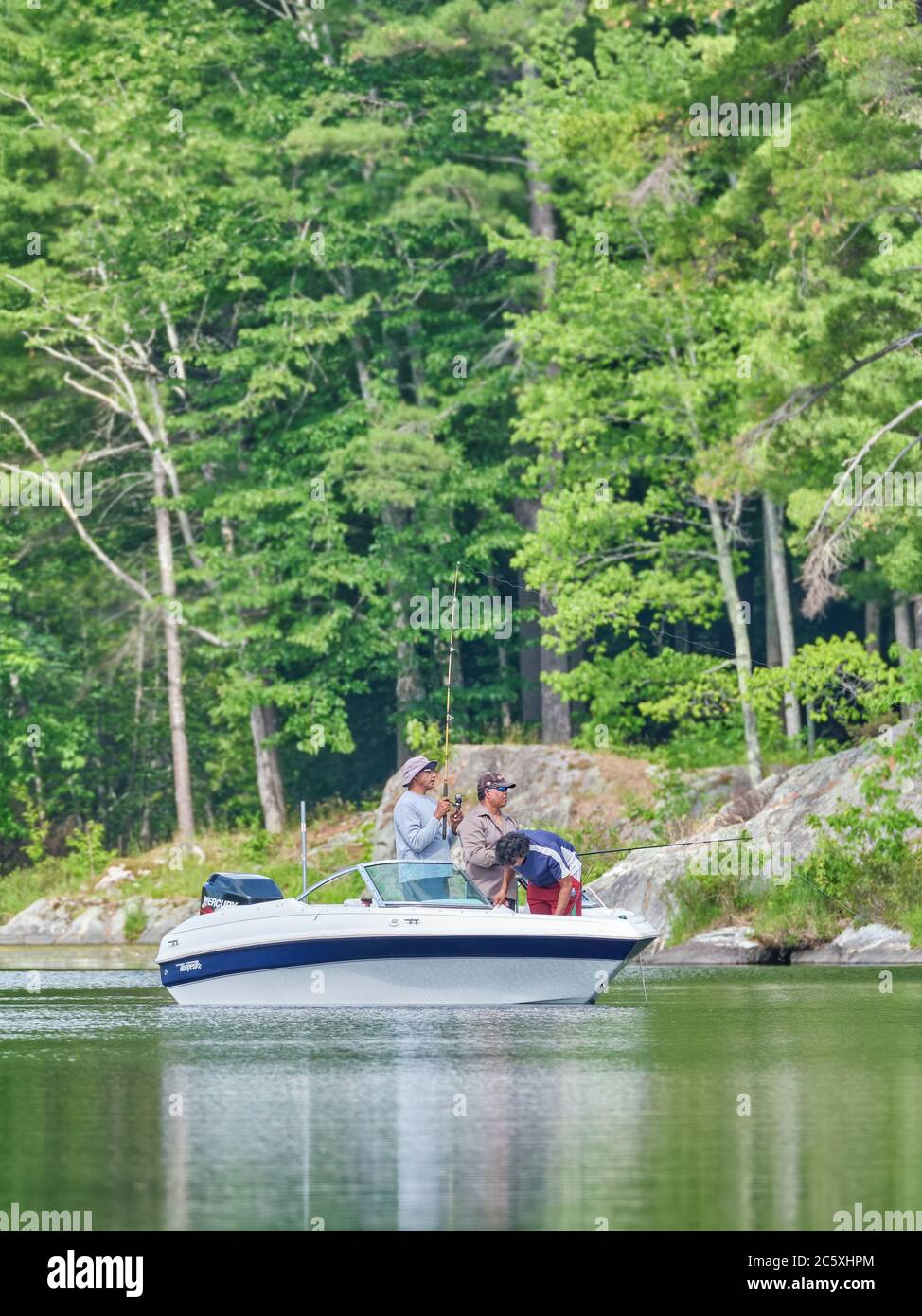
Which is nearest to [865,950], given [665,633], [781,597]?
[665,633]

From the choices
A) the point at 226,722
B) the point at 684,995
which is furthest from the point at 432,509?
the point at 684,995

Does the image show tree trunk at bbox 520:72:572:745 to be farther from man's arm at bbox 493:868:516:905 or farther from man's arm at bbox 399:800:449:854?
man's arm at bbox 493:868:516:905

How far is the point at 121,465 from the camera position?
47.2 metres

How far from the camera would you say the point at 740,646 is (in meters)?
36.0

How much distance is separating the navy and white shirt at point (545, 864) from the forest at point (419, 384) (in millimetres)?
11786

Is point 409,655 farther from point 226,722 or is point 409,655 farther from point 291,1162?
point 291,1162

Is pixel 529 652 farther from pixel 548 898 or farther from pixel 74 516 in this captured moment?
pixel 548 898

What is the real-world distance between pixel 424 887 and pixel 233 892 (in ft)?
7.19

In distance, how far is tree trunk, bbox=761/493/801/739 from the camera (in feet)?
122

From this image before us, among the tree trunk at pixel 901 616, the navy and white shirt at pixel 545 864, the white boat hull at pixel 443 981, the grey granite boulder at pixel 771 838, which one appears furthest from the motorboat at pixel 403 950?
the tree trunk at pixel 901 616

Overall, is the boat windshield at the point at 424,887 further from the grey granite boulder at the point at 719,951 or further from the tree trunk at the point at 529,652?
the tree trunk at the point at 529,652

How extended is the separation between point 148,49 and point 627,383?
11234 millimetres

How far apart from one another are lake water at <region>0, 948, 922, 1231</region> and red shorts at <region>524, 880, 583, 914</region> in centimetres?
94

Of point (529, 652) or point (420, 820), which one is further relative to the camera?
point (529, 652)
